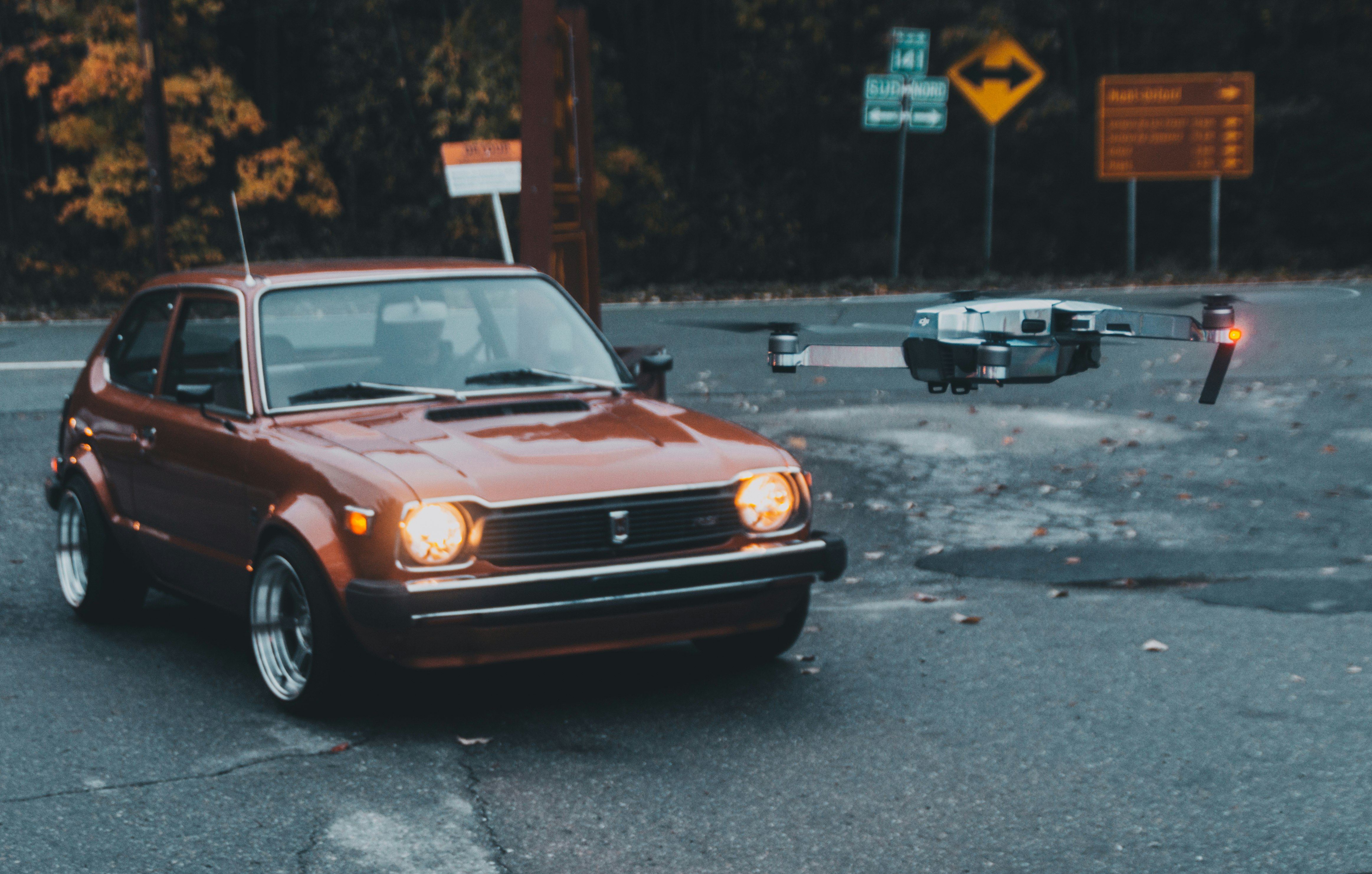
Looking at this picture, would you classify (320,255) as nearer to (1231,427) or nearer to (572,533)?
(1231,427)

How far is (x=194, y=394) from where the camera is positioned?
6184 millimetres

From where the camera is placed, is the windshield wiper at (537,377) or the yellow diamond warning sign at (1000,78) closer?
the yellow diamond warning sign at (1000,78)

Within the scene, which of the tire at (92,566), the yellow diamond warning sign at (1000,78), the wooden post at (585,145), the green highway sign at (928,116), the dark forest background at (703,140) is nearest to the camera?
the yellow diamond warning sign at (1000,78)

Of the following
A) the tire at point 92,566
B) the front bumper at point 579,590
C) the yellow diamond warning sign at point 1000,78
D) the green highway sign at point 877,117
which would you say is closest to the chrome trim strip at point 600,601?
the front bumper at point 579,590

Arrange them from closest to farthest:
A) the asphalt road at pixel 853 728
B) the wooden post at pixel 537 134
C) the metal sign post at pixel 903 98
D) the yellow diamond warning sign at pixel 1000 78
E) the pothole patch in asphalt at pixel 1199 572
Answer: the yellow diamond warning sign at pixel 1000 78
the metal sign post at pixel 903 98
the asphalt road at pixel 853 728
the pothole patch in asphalt at pixel 1199 572
the wooden post at pixel 537 134

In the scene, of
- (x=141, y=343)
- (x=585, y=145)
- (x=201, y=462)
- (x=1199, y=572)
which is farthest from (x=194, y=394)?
(x=1199, y=572)

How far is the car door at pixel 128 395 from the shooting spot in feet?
22.4

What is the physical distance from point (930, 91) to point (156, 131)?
42.8 ft

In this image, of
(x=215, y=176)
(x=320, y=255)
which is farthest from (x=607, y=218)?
(x=215, y=176)

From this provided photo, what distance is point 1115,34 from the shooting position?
35.6 meters

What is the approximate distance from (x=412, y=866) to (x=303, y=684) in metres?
1.47

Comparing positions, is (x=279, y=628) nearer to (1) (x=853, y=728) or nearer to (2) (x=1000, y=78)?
(1) (x=853, y=728)

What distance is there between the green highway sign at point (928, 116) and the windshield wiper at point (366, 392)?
12.2m

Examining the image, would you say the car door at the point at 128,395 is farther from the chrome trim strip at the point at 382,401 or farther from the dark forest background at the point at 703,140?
the dark forest background at the point at 703,140
